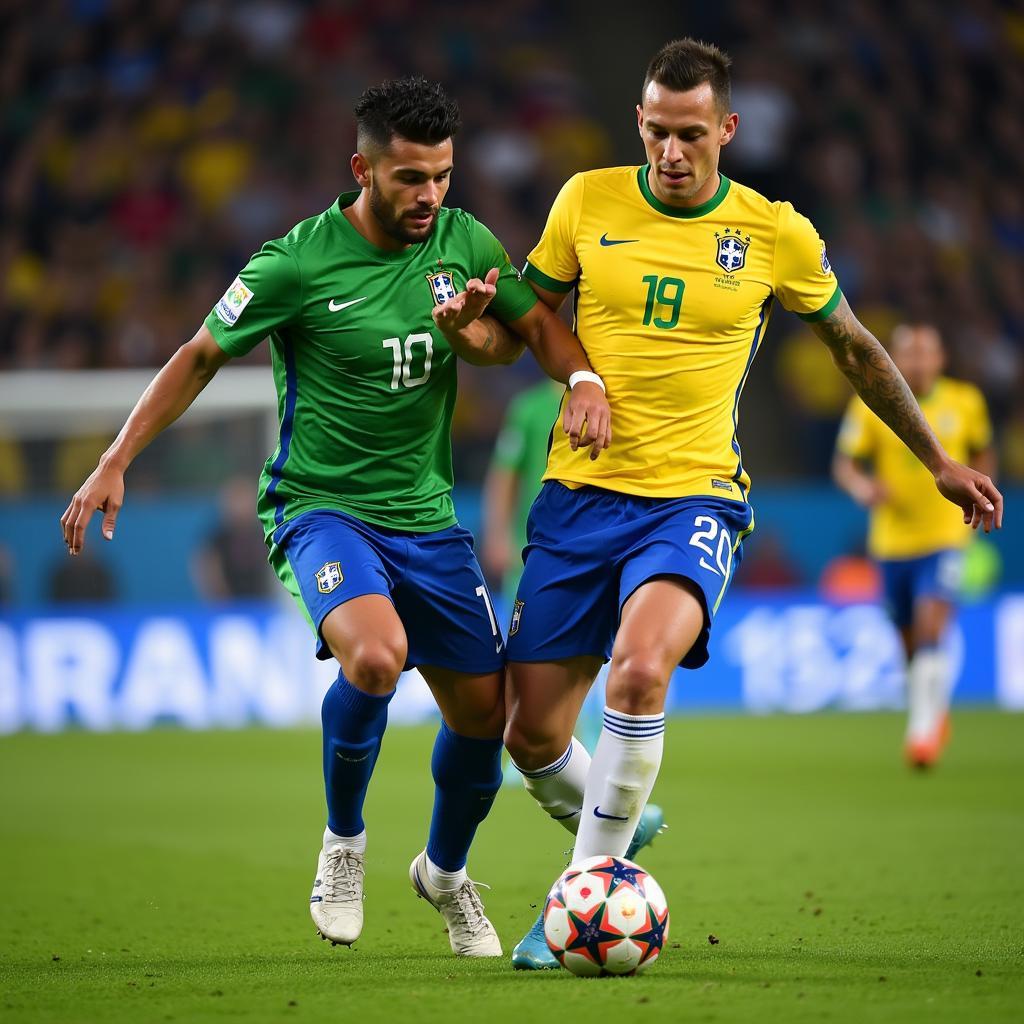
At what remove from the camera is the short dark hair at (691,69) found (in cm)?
489

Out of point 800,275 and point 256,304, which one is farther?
point 800,275

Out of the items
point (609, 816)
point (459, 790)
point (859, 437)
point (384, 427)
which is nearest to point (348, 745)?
point (459, 790)

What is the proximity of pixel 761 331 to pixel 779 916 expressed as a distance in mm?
1893

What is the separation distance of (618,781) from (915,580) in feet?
20.8

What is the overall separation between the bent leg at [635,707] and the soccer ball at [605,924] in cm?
21

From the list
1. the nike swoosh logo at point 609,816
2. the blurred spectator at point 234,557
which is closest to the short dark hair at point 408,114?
the nike swoosh logo at point 609,816

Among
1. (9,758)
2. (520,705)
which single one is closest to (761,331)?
(520,705)

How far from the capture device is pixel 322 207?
1659 centimetres

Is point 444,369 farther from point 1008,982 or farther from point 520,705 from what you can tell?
point 1008,982

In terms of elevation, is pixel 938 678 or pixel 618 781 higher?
pixel 618 781

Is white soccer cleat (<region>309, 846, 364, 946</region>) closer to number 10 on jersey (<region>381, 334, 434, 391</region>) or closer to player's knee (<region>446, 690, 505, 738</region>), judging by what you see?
player's knee (<region>446, 690, 505, 738</region>)

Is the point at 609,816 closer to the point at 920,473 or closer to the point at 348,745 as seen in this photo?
the point at 348,745

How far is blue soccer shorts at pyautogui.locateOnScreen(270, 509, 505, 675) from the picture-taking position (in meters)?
4.96

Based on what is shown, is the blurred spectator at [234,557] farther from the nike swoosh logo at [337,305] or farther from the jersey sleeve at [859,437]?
the nike swoosh logo at [337,305]
